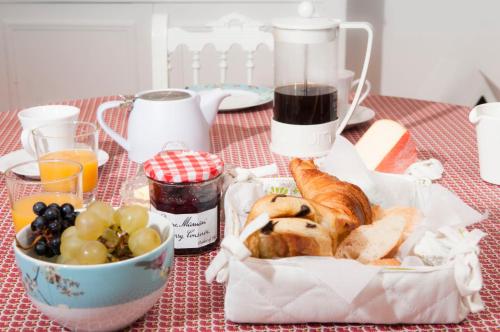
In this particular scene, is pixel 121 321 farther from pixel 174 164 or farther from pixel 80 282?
pixel 174 164

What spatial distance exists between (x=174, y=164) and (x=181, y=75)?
2.02 metres

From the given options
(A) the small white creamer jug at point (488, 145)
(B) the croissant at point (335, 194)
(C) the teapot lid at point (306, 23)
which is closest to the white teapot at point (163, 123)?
(C) the teapot lid at point (306, 23)

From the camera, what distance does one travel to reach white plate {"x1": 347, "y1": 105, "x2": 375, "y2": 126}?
4.65 ft

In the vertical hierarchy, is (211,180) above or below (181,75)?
above

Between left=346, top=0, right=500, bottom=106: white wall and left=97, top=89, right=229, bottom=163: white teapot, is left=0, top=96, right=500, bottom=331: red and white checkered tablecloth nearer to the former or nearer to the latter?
left=97, top=89, right=229, bottom=163: white teapot

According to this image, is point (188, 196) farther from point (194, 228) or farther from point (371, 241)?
point (371, 241)

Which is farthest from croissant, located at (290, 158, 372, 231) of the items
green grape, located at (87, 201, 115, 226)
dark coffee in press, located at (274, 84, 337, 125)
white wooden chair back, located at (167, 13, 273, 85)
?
white wooden chair back, located at (167, 13, 273, 85)

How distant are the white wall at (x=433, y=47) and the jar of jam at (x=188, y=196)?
195cm

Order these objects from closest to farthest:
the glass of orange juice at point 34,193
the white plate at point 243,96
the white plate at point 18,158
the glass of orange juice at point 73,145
A: 1. the glass of orange juice at point 34,193
2. the glass of orange juice at point 73,145
3. the white plate at point 18,158
4. the white plate at point 243,96

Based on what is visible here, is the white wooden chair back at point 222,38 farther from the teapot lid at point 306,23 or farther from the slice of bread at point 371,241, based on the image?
the slice of bread at point 371,241

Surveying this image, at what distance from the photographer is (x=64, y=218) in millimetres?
715

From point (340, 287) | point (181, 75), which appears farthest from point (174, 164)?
point (181, 75)

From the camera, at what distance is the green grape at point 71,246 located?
641 millimetres

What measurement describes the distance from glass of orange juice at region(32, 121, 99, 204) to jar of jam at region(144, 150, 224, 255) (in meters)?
0.25
